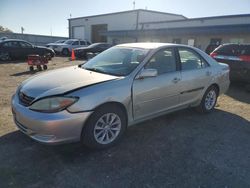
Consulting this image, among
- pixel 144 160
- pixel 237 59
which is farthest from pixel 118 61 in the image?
pixel 237 59

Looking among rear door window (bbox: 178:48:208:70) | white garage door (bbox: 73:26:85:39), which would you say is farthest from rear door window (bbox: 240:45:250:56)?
white garage door (bbox: 73:26:85:39)

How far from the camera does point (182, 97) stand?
4574mm

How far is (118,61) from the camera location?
434 centimetres

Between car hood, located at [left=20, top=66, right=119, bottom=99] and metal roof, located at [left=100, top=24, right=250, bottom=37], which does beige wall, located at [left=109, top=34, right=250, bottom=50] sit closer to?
metal roof, located at [left=100, top=24, right=250, bottom=37]

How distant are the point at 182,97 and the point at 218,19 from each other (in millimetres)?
21841

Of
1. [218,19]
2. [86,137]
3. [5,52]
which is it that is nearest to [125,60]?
[86,137]

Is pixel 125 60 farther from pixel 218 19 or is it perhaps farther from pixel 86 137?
pixel 218 19

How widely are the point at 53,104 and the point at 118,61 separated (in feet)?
5.50

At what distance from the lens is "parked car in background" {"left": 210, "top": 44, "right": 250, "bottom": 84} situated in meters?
7.60

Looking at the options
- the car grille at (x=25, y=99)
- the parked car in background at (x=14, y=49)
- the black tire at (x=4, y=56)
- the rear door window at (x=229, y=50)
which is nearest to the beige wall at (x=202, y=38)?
the rear door window at (x=229, y=50)

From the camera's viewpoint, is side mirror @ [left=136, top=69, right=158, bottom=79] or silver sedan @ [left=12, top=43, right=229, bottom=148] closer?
silver sedan @ [left=12, top=43, right=229, bottom=148]

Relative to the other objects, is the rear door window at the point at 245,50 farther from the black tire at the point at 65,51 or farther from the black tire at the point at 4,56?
the black tire at the point at 65,51

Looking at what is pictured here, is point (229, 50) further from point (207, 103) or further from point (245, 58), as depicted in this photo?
point (207, 103)

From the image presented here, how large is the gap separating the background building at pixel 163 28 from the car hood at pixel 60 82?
18.9 metres
